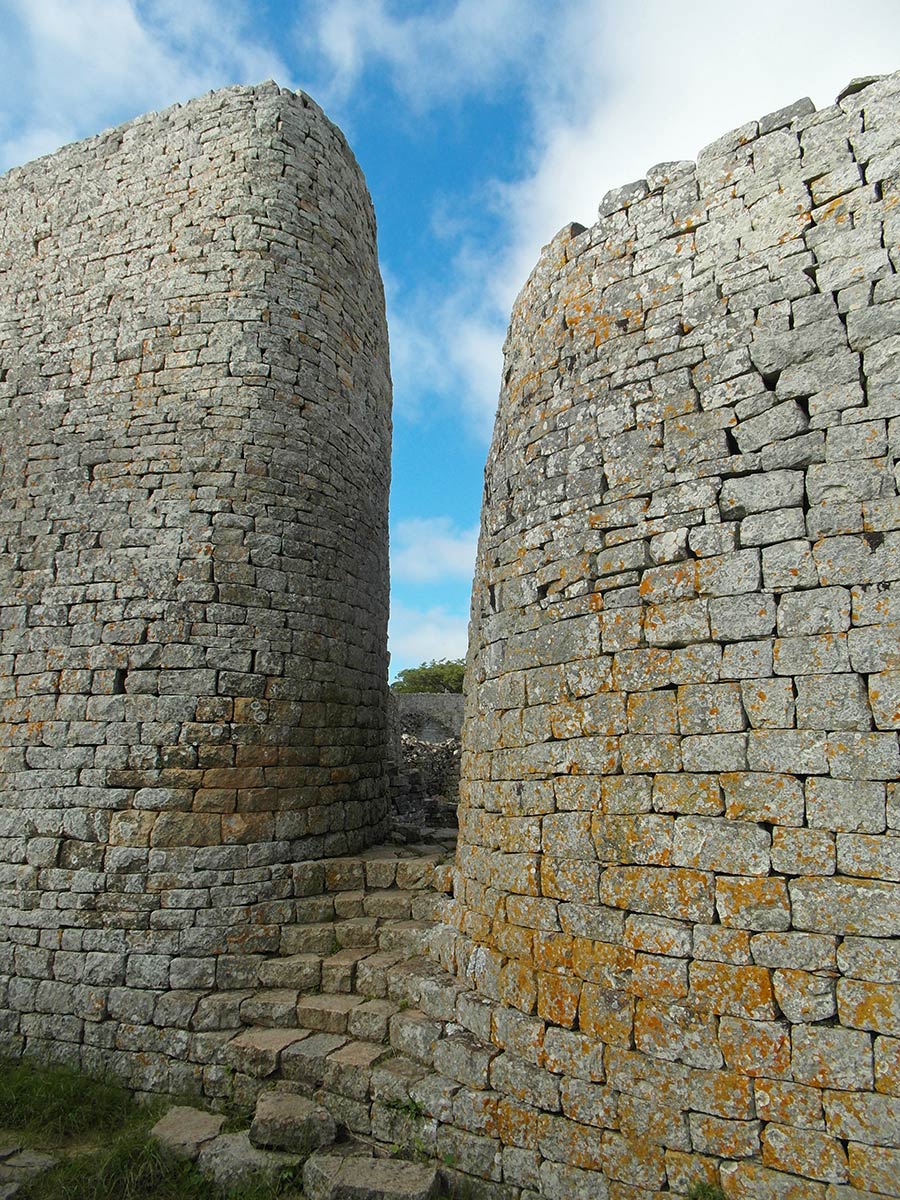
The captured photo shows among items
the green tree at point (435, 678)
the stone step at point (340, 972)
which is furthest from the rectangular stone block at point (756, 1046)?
the green tree at point (435, 678)

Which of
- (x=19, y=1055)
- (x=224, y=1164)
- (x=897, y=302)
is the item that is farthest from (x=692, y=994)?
(x=19, y=1055)

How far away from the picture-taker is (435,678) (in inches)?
1383

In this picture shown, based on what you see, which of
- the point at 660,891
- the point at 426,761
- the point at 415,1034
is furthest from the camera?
the point at 426,761

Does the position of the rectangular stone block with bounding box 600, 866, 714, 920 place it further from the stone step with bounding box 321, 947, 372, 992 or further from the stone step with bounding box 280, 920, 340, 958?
the stone step with bounding box 280, 920, 340, 958

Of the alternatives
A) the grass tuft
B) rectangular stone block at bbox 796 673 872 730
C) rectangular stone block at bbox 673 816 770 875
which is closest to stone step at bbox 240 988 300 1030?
the grass tuft

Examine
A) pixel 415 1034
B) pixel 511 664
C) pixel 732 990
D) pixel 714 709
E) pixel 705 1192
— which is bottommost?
pixel 705 1192

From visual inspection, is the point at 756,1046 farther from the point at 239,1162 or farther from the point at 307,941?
the point at 307,941

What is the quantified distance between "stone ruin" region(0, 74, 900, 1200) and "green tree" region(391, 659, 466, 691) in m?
26.9

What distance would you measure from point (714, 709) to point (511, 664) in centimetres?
152

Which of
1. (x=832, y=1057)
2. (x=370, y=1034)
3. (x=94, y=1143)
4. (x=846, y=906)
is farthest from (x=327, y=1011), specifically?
(x=846, y=906)

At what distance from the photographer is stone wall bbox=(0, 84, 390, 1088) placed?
5.78m

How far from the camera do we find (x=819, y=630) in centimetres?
347

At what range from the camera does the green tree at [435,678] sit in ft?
114

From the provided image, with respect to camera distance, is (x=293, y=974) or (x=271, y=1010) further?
(x=293, y=974)
